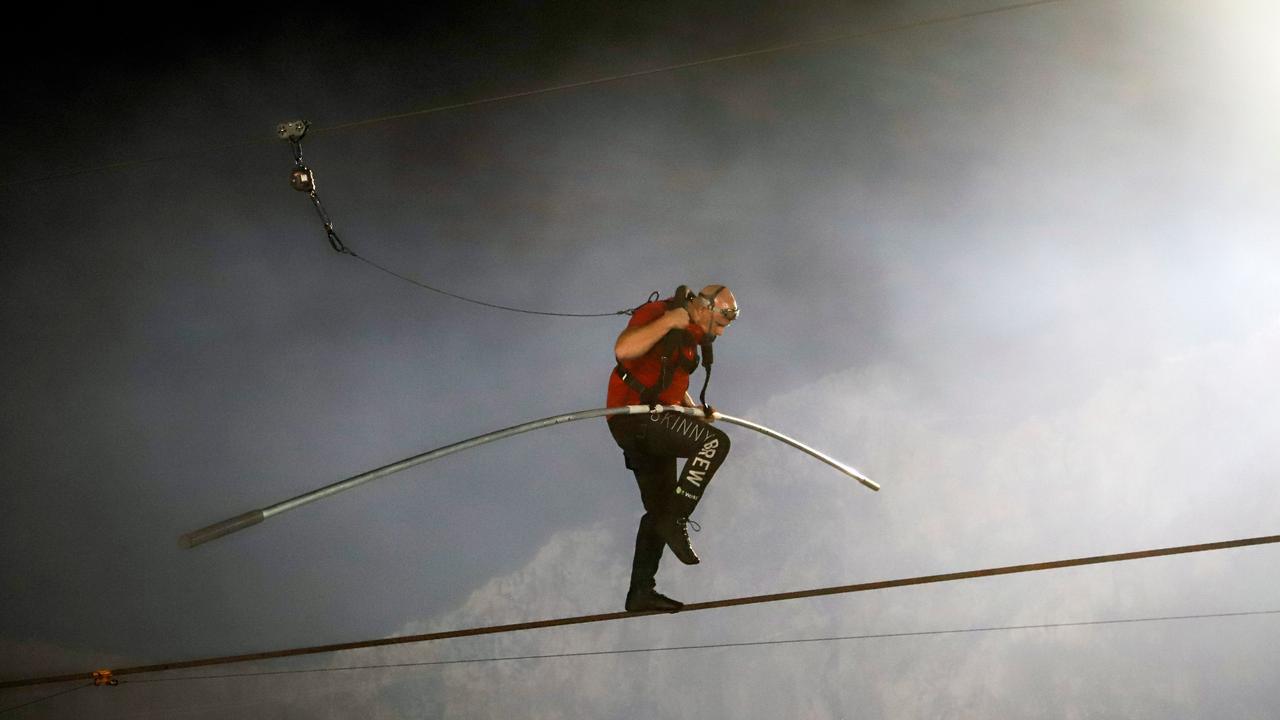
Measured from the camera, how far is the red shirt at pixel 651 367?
12.0 ft

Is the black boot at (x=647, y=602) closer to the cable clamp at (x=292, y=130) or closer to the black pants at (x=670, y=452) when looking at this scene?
the black pants at (x=670, y=452)

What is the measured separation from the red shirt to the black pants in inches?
3.2

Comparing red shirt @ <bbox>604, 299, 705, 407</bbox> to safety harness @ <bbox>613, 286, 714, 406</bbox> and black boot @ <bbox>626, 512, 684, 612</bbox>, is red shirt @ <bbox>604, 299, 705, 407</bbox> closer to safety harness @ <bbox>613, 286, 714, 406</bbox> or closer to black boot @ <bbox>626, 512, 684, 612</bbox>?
safety harness @ <bbox>613, 286, 714, 406</bbox>

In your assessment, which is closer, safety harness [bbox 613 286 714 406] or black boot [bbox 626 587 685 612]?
safety harness [bbox 613 286 714 406]

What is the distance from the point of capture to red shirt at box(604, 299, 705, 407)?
12.0ft

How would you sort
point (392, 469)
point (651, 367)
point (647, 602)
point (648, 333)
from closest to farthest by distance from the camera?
point (392, 469) < point (648, 333) < point (651, 367) < point (647, 602)

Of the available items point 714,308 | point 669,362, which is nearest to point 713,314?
point 714,308

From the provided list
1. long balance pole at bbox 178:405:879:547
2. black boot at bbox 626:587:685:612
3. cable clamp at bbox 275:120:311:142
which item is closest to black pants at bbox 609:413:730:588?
long balance pole at bbox 178:405:879:547

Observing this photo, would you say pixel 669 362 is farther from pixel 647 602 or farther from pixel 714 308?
pixel 647 602

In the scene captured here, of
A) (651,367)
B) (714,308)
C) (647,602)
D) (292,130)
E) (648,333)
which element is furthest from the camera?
(292,130)

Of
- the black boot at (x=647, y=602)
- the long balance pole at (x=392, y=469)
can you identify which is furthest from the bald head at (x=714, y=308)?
the black boot at (x=647, y=602)

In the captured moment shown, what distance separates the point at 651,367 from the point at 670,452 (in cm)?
35

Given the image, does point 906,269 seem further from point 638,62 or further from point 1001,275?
point 638,62

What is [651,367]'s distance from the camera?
3748 millimetres
